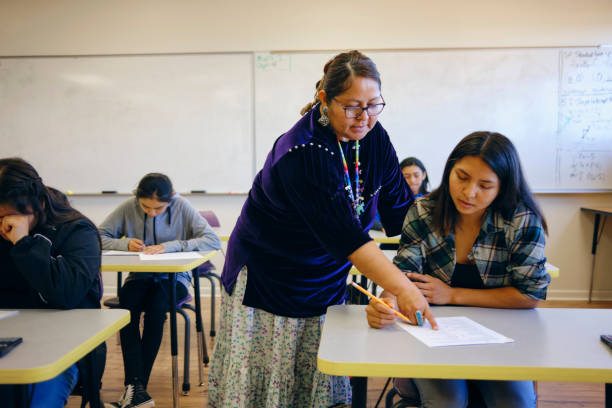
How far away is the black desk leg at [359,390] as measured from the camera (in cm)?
98

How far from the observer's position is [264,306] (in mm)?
1374

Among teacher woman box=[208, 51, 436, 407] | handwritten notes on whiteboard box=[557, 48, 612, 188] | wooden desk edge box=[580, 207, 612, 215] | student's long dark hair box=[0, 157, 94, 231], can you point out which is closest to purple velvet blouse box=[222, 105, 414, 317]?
teacher woman box=[208, 51, 436, 407]

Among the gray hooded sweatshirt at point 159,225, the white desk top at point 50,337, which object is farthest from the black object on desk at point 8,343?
the gray hooded sweatshirt at point 159,225

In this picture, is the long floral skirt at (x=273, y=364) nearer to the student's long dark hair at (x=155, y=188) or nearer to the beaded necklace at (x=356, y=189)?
the beaded necklace at (x=356, y=189)

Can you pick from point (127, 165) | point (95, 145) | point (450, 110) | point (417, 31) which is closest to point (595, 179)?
point (450, 110)

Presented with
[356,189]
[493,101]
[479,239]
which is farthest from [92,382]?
[493,101]

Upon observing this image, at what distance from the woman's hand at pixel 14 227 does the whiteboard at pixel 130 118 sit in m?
2.73

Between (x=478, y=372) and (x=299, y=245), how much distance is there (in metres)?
0.58

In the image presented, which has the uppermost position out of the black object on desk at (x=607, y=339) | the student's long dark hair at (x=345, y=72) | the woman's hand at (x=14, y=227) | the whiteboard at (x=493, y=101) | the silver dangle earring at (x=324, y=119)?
the whiteboard at (x=493, y=101)

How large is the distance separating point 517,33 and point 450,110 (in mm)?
824

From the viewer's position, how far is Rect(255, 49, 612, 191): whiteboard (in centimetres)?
384

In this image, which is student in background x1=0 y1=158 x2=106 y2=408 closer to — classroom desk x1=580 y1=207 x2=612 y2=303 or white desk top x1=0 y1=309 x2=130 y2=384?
white desk top x1=0 y1=309 x2=130 y2=384

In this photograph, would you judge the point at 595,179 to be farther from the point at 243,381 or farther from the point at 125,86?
the point at 125,86

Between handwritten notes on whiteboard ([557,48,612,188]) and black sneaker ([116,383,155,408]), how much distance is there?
358 cm
